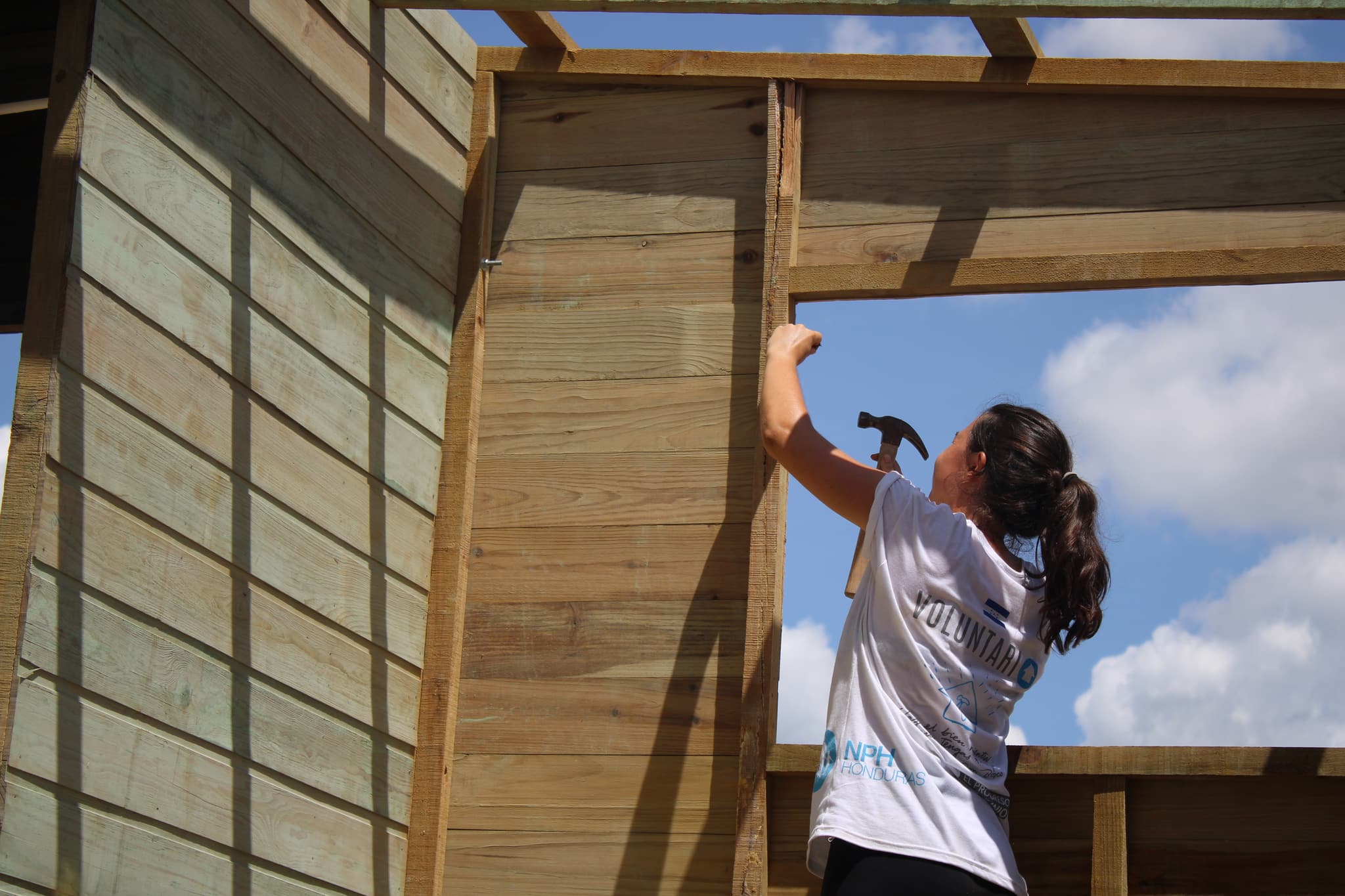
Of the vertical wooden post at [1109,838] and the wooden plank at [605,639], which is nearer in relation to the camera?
the vertical wooden post at [1109,838]

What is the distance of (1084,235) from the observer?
2.92m

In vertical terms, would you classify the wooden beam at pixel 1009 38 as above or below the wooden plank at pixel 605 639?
above

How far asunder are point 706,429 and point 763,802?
0.79 m

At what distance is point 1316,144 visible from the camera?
2.86 meters

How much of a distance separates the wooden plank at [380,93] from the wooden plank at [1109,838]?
6.07ft

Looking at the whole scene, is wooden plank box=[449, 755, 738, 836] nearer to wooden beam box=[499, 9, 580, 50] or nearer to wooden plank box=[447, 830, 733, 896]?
wooden plank box=[447, 830, 733, 896]

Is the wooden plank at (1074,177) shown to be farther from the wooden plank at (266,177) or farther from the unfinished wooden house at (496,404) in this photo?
the wooden plank at (266,177)

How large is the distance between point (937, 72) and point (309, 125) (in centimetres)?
133

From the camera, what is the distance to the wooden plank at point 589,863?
9.15 feet

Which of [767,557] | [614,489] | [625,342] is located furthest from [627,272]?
[767,557]

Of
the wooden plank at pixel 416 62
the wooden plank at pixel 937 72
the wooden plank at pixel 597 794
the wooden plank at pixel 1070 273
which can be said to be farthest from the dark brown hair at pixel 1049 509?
the wooden plank at pixel 416 62

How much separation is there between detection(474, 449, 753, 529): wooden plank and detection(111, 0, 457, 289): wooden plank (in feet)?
1.57

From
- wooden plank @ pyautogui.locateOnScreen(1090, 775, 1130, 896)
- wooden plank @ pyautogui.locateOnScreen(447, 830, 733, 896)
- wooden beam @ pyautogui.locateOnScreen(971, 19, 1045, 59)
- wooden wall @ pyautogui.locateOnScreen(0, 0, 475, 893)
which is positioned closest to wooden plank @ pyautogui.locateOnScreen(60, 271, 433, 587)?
wooden wall @ pyautogui.locateOnScreen(0, 0, 475, 893)

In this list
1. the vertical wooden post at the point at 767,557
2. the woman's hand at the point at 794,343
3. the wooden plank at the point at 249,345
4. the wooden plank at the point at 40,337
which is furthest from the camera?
the vertical wooden post at the point at 767,557
